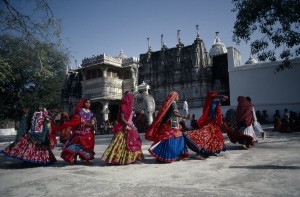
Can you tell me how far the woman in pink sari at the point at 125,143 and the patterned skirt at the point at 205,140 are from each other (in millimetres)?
1215

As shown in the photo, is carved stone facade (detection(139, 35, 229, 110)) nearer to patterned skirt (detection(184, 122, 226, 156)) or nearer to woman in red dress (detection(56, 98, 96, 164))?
patterned skirt (detection(184, 122, 226, 156))

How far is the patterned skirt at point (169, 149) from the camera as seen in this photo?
17.2 feet

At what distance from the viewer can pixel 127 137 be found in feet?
18.0

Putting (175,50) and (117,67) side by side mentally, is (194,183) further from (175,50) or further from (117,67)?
(175,50)

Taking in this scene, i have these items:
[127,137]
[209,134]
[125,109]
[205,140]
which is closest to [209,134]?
[209,134]

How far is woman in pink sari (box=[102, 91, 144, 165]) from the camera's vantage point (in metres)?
5.30

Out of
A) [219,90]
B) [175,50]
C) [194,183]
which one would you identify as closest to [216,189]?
[194,183]

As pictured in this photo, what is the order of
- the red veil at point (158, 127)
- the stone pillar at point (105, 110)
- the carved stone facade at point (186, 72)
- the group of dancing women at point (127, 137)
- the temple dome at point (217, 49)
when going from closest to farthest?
the group of dancing women at point (127, 137), the red veil at point (158, 127), the stone pillar at point (105, 110), the carved stone facade at point (186, 72), the temple dome at point (217, 49)

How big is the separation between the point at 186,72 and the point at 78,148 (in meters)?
27.2

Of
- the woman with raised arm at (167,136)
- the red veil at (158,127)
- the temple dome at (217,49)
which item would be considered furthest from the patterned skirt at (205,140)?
the temple dome at (217,49)

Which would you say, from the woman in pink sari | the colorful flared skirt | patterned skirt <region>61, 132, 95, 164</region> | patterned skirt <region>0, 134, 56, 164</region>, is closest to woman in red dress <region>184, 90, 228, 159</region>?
the woman in pink sari

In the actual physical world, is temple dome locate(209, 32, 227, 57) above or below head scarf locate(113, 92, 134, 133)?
above

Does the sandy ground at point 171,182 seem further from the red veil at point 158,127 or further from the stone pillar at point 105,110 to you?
the stone pillar at point 105,110

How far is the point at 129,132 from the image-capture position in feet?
18.2
